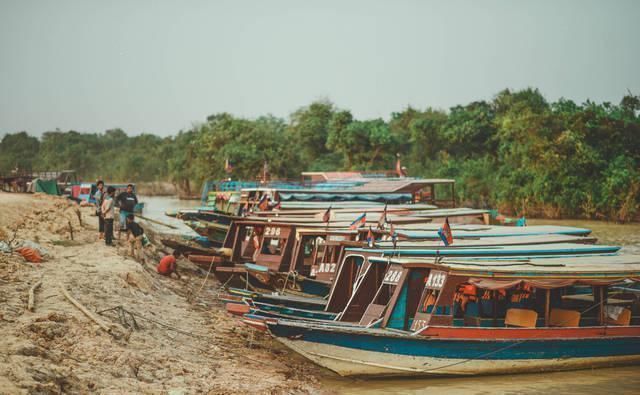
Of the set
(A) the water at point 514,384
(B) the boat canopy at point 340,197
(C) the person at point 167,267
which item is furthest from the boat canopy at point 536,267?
(B) the boat canopy at point 340,197

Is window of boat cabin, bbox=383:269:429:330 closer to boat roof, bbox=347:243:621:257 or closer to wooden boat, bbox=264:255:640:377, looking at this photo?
wooden boat, bbox=264:255:640:377

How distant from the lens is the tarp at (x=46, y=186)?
3634 cm

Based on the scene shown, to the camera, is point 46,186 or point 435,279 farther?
point 46,186

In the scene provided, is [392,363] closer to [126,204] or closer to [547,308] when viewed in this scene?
[547,308]

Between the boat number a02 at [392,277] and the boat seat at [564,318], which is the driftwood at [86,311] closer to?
the boat number a02 at [392,277]

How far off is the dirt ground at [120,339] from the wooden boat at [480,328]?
673 millimetres

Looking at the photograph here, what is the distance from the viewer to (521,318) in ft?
36.1

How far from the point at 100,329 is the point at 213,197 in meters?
23.1

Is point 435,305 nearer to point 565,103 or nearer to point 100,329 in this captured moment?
point 100,329

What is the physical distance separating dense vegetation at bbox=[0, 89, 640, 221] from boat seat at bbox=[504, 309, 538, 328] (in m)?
24.2

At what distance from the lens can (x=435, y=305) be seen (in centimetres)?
1015

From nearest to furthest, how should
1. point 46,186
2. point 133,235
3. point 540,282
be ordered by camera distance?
point 540,282
point 133,235
point 46,186

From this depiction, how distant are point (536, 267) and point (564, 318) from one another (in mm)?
1004

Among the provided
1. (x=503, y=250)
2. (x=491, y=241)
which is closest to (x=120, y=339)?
(x=503, y=250)
